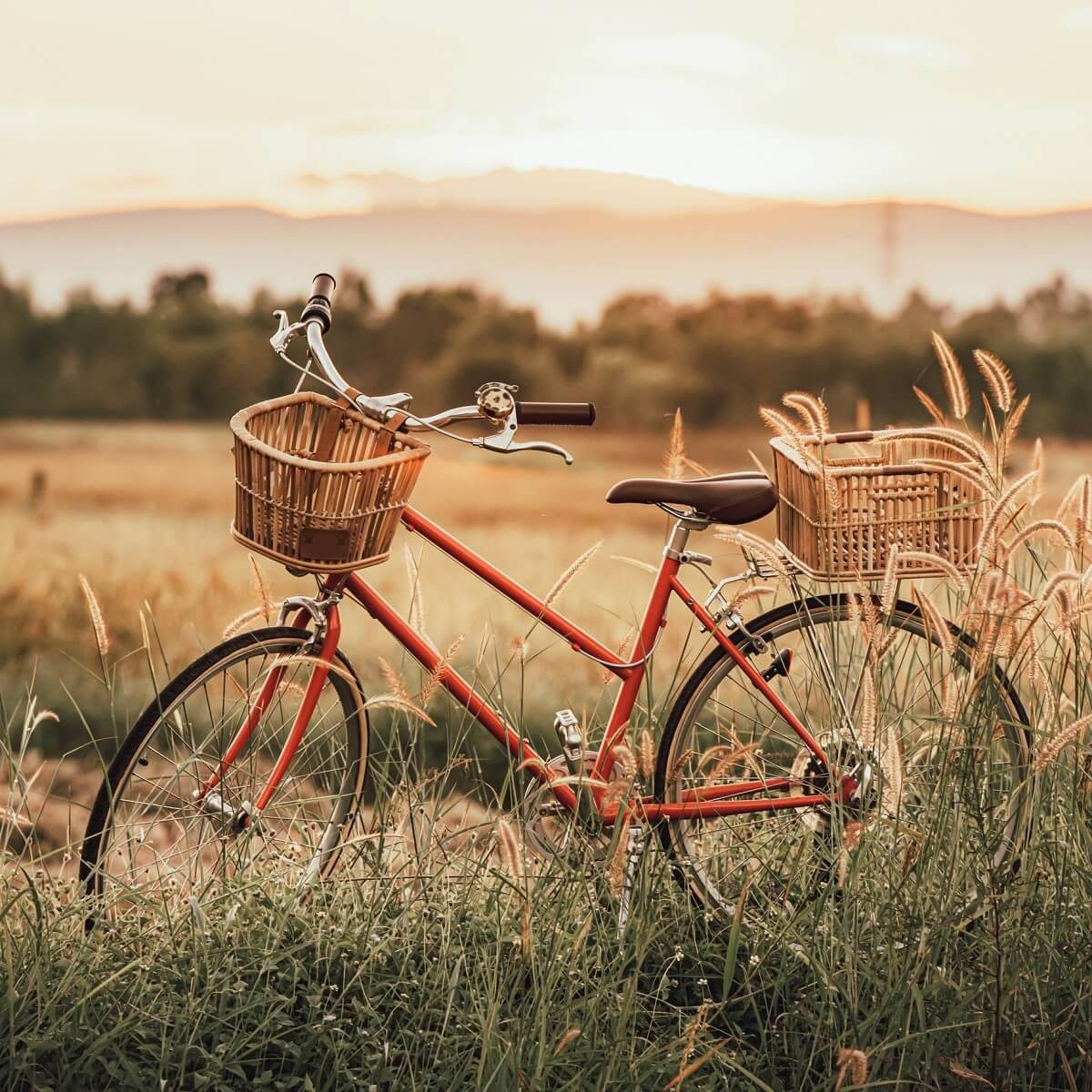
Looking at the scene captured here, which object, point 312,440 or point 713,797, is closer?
point 312,440

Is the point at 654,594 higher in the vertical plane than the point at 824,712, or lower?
higher

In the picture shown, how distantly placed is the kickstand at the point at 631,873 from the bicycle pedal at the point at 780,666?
A: 49 cm

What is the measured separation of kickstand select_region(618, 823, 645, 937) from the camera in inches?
95.5

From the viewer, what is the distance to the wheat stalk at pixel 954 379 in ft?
8.76

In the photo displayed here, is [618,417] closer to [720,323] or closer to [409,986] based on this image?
[720,323]

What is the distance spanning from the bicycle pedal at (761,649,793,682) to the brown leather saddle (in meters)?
0.31

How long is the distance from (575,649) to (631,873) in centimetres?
52

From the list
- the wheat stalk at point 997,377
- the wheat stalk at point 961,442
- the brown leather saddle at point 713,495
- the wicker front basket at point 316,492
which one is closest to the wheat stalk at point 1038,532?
the wheat stalk at point 961,442

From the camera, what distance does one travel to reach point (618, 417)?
15312mm

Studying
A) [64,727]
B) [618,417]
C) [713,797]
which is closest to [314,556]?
[713,797]

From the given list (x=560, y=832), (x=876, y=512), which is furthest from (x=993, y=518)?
(x=560, y=832)

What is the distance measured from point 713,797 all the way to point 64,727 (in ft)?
20.0

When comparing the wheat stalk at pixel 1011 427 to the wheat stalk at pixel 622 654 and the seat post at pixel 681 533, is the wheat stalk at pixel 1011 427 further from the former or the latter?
the wheat stalk at pixel 622 654

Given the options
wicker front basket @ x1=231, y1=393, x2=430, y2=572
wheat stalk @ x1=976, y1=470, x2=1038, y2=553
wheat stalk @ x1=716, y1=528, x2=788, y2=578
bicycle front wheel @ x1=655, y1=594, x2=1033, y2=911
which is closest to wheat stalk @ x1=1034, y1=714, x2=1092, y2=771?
bicycle front wheel @ x1=655, y1=594, x2=1033, y2=911
